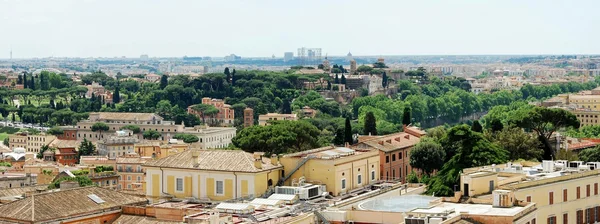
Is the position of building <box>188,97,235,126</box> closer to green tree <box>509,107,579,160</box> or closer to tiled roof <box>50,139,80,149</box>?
tiled roof <box>50,139,80,149</box>

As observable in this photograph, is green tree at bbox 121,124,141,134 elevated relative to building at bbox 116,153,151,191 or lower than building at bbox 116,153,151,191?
lower

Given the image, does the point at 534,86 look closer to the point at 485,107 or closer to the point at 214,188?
the point at 485,107

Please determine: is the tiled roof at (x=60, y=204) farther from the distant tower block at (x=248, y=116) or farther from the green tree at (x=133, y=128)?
the distant tower block at (x=248, y=116)

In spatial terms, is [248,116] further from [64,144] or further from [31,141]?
[64,144]

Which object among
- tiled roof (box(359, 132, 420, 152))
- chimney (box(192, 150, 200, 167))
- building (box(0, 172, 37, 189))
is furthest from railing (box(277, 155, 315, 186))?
building (box(0, 172, 37, 189))

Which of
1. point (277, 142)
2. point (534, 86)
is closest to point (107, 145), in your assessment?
point (277, 142)

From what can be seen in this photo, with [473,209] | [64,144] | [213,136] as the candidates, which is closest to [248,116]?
[213,136]
